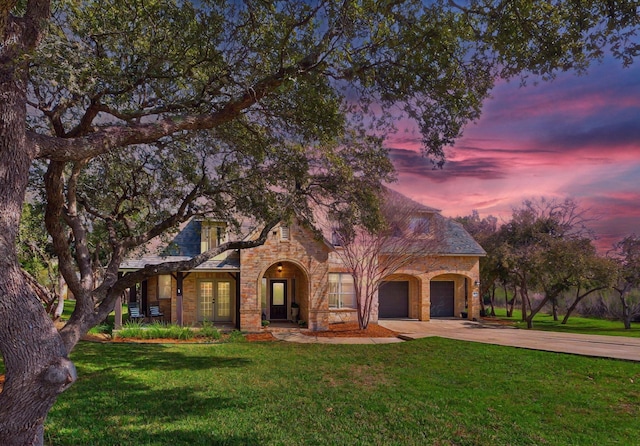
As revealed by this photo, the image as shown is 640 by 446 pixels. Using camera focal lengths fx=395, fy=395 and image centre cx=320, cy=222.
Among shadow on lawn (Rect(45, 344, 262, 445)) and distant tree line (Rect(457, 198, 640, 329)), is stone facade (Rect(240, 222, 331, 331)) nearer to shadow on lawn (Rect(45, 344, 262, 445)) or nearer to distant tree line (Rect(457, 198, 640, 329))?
shadow on lawn (Rect(45, 344, 262, 445))

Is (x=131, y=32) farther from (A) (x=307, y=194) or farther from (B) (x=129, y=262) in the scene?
(B) (x=129, y=262)

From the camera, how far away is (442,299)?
23.6 m

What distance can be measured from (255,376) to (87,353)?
624 cm

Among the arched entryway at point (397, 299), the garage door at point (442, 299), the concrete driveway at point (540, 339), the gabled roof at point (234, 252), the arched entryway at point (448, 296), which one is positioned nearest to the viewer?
the concrete driveway at point (540, 339)

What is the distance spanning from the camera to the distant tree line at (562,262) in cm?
1962

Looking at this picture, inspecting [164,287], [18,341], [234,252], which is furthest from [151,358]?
[164,287]

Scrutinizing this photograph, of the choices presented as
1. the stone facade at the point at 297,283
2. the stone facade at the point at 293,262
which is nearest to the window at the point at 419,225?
the stone facade at the point at 297,283

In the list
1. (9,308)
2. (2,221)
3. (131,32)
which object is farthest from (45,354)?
(131,32)

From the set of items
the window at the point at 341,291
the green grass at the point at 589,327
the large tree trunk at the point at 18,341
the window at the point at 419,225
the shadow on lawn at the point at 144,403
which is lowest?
the green grass at the point at 589,327

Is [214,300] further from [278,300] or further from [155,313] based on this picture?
[278,300]

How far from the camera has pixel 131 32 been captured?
6.81 m

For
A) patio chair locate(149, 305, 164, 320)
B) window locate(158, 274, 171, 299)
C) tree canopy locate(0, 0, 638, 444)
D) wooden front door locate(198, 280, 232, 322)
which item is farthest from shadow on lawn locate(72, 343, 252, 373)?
window locate(158, 274, 171, 299)

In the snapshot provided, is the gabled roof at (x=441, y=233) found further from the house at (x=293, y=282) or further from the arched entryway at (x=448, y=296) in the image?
the arched entryway at (x=448, y=296)

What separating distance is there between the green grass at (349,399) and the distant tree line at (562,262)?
9.35 metres
